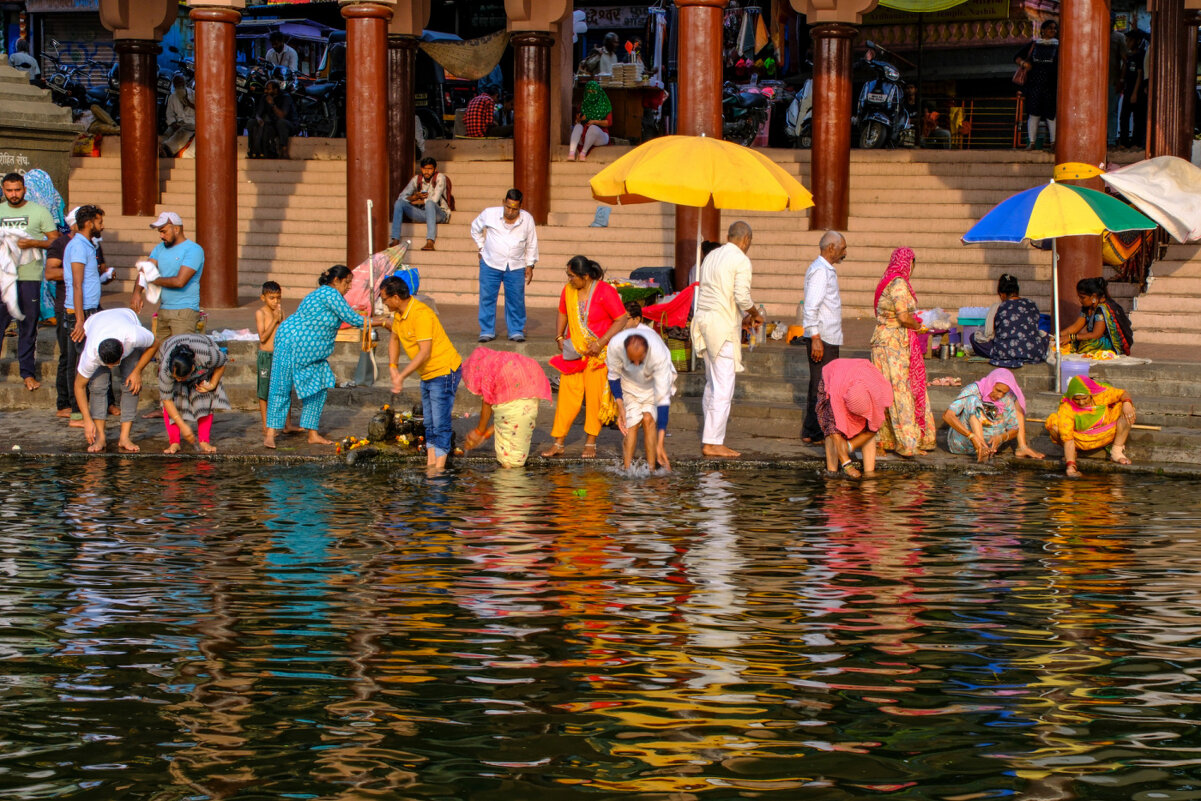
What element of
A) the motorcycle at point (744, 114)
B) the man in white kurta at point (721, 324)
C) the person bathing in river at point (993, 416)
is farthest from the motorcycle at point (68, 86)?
the person bathing in river at point (993, 416)

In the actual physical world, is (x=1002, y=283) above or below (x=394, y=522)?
above

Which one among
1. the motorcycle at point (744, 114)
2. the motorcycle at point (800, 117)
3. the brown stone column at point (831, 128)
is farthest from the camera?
the motorcycle at point (744, 114)

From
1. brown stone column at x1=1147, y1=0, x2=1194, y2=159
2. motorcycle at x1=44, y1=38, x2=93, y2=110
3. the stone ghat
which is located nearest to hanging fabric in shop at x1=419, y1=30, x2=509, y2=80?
motorcycle at x1=44, y1=38, x2=93, y2=110

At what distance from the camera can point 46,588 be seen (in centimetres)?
720

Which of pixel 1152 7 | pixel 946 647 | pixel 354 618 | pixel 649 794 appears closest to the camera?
pixel 649 794

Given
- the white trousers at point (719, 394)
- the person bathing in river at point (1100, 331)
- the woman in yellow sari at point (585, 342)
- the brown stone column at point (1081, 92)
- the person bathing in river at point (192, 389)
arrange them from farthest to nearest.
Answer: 1. the brown stone column at point (1081, 92)
2. the person bathing in river at point (1100, 331)
3. the white trousers at point (719, 394)
4. the person bathing in river at point (192, 389)
5. the woman in yellow sari at point (585, 342)

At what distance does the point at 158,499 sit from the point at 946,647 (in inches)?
205

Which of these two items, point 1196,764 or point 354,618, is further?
point 354,618

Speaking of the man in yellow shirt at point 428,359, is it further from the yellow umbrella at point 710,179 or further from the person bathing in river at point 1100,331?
the person bathing in river at point 1100,331

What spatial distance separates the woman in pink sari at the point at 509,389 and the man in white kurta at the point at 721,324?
1.23 meters

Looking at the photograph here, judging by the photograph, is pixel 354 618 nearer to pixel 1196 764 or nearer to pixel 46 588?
pixel 46 588

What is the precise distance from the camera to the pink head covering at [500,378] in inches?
429

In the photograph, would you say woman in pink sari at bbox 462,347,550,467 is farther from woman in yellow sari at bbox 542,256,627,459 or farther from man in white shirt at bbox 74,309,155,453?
man in white shirt at bbox 74,309,155,453

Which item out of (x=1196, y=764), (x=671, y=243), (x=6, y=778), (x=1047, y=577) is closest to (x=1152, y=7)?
(x=671, y=243)
